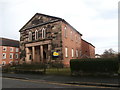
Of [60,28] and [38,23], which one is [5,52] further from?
[60,28]

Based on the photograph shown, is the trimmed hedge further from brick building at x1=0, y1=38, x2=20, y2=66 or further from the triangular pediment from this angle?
brick building at x1=0, y1=38, x2=20, y2=66

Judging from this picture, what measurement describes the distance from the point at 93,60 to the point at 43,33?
15.9 metres

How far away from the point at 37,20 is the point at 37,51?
768 centimetres

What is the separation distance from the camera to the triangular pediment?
76.6 feet

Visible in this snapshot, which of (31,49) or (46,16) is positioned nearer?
(46,16)

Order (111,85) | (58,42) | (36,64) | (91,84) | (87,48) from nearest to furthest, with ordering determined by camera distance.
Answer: (111,85), (91,84), (36,64), (58,42), (87,48)

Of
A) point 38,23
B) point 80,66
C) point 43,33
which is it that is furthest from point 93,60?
point 38,23

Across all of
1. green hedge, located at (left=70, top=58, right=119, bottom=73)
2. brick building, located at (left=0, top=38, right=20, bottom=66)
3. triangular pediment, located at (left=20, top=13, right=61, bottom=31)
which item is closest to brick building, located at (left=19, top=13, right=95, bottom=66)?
triangular pediment, located at (left=20, top=13, right=61, bottom=31)

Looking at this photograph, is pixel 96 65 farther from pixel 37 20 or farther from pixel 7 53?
pixel 7 53

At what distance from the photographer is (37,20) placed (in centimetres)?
2520

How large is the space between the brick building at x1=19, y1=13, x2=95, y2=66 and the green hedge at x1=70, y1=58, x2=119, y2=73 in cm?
930

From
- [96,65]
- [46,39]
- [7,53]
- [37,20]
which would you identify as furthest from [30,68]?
[7,53]

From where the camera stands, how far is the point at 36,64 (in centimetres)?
1391

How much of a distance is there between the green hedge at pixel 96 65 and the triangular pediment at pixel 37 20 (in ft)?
45.8
